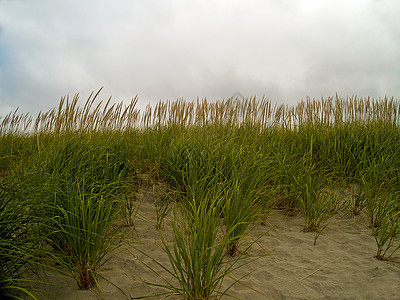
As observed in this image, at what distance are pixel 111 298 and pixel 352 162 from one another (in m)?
4.07

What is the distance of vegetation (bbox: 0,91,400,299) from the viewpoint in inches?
87.5

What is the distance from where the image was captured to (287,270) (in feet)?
8.54

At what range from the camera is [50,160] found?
3357 mm

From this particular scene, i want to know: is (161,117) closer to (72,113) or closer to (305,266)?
(72,113)

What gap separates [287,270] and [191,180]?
57.5 inches

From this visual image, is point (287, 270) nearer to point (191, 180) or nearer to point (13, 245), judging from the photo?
point (191, 180)

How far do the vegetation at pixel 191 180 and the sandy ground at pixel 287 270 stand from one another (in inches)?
4.9

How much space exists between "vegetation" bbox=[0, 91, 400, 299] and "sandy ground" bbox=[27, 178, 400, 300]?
0.12m

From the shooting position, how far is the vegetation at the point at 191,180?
222 cm

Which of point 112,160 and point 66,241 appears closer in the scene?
point 66,241

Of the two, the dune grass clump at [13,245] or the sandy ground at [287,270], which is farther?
the sandy ground at [287,270]

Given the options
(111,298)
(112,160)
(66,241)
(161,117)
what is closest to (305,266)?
(111,298)

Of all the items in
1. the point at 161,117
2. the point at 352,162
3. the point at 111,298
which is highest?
the point at 161,117

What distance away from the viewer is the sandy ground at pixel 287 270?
2287 millimetres
